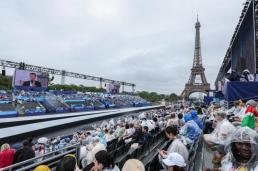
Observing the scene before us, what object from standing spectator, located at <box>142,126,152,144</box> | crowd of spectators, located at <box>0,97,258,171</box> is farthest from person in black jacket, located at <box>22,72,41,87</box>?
A: standing spectator, located at <box>142,126,152,144</box>

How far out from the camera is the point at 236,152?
6.44 ft

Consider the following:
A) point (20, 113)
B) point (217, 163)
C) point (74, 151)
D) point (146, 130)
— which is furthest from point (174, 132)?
point (20, 113)

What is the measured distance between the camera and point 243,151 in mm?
1929

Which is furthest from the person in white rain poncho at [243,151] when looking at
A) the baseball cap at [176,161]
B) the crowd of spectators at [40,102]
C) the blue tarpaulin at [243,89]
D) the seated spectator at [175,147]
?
the crowd of spectators at [40,102]

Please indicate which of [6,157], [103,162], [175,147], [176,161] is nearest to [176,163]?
[176,161]

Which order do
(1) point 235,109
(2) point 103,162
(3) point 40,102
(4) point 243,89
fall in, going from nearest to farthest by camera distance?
(2) point 103,162 < (4) point 243,89 < (1) point 235,109 < (3) point 40,102

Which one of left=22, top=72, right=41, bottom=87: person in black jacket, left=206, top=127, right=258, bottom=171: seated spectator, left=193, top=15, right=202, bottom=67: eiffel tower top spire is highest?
left=193, top=15, right=202, bottom=67: eiffel tower top spire

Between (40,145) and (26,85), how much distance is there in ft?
79.7

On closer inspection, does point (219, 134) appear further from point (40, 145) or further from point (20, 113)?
point (20, 113)

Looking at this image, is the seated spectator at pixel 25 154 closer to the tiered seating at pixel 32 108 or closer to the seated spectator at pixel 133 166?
the seated spectator at pixel 133 166

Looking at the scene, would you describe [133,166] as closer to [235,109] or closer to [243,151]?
[243,151]

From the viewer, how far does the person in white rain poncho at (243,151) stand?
6.08ft

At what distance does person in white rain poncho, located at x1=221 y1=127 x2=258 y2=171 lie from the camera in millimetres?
1853

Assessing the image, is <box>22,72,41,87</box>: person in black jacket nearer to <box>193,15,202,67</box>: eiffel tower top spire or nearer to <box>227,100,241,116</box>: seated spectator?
<box>227,100,241,116</box>: seated spectator
